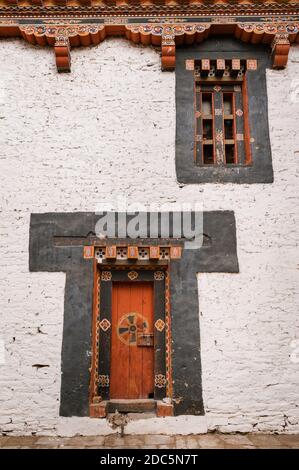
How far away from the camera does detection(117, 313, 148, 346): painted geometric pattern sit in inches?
201

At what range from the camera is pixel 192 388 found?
4.78 m

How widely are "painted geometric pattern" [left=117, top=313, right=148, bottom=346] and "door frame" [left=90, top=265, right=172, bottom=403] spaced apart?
14cm

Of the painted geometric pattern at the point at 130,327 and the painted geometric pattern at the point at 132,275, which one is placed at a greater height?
the painted geometric pattern at the point at 132,275

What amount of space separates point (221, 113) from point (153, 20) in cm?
153

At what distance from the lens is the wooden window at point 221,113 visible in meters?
5.63

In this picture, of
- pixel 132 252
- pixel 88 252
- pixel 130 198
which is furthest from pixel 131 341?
pixel 130 198

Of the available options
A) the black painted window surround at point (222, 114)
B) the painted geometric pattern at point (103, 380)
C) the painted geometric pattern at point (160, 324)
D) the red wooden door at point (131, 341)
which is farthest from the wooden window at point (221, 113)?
the painted geometric pattern at point (103, 380)

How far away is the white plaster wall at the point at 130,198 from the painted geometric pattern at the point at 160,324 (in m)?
0.47

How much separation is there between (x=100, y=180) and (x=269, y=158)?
215 centimetres

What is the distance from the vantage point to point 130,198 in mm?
5297

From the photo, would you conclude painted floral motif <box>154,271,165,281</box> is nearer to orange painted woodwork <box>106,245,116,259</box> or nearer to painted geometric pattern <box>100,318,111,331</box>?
orange painted woodwork <box>106,245,116,259</box>

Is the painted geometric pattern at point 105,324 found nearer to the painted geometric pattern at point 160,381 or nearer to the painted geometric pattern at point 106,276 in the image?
the painted geometric pattern at point 106,276

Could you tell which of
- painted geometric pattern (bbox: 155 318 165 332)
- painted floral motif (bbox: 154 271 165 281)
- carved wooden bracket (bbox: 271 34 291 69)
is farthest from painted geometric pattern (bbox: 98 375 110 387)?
carved wooden bracket (bbox: 271 34 291 69)
